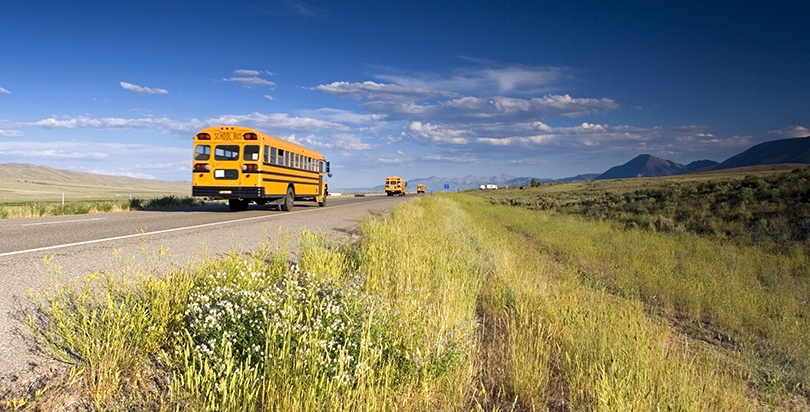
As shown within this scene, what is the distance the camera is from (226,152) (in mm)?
17859

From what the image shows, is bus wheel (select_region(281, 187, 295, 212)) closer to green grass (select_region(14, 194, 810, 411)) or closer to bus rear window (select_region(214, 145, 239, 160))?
bus rear window (select_region(214, 145, 239, 160))

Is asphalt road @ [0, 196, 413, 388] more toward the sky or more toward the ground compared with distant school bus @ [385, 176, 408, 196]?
more toward the ground

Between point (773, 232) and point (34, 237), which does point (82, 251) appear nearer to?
point (34, 237)

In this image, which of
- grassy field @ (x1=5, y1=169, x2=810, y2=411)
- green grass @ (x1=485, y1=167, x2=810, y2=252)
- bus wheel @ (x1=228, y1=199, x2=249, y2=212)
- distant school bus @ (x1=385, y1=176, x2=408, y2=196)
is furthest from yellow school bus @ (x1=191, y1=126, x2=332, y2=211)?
distant school bus @ (x1=385, y1=176, x2=408, y2=196)

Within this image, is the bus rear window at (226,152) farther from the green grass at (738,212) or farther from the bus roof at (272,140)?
the green grass at (738,212)

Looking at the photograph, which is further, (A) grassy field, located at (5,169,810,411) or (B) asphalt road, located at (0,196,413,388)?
(B) asphalt road, located at (0,196,413,388)

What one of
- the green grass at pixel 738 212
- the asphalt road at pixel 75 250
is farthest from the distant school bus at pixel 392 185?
the asphalt road at pixel 75 250

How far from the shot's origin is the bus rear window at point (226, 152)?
699 inches

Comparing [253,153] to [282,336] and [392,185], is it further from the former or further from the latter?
[392,185]

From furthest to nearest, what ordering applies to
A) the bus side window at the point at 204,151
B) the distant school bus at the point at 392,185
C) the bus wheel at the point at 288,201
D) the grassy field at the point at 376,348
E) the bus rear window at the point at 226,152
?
the distant school bus at the point at 392,185
the bus wheel at the point at 288,201
the bus side window at the point at 204,151
the bus rear window at the point at 226,152
the grassy field at the point at 376,348

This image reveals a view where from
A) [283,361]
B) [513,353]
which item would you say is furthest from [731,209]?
[283,361]

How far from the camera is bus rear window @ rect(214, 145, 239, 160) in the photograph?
17750 mm

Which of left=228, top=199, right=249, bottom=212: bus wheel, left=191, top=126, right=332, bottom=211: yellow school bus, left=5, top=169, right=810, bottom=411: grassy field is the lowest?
left=5, top=169, right=810, bottom=411: grassy field

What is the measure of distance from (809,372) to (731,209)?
21.2 metres
